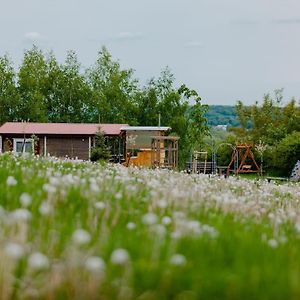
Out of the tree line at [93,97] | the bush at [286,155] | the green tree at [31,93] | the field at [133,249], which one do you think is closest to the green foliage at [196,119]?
the tree line at [93,97]

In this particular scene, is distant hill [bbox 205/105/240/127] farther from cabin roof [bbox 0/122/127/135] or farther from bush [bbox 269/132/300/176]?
cabin roof [bbox 0/122/127/135]

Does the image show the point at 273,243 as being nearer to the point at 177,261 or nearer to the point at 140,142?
the point at 177,261

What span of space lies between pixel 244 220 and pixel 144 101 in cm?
6819

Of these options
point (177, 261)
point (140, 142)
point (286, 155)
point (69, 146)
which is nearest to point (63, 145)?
point (69, 146)

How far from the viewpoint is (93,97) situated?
3054 inches

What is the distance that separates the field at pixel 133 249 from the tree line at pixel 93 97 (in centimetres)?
6161

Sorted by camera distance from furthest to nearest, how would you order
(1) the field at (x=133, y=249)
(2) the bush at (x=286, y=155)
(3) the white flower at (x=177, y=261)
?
(2) the bush at (x=286, y=155) → (3) the white flower at (x=177, y=261) → (1) the field at (x=133, y=249)

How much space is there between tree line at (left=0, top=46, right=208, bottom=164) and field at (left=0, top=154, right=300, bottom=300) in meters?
61.6

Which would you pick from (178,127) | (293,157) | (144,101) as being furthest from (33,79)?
(293,157)

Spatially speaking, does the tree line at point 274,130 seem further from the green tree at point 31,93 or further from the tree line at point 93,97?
the green tree at point 31,93

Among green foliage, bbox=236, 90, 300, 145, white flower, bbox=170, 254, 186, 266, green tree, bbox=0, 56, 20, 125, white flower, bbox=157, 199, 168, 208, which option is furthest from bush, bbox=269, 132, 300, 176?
white flower, bbox=170, 254, 186, 266

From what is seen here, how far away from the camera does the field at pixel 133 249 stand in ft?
15.6

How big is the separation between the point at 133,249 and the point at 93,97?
7239cm

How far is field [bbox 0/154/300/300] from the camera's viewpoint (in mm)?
4742
